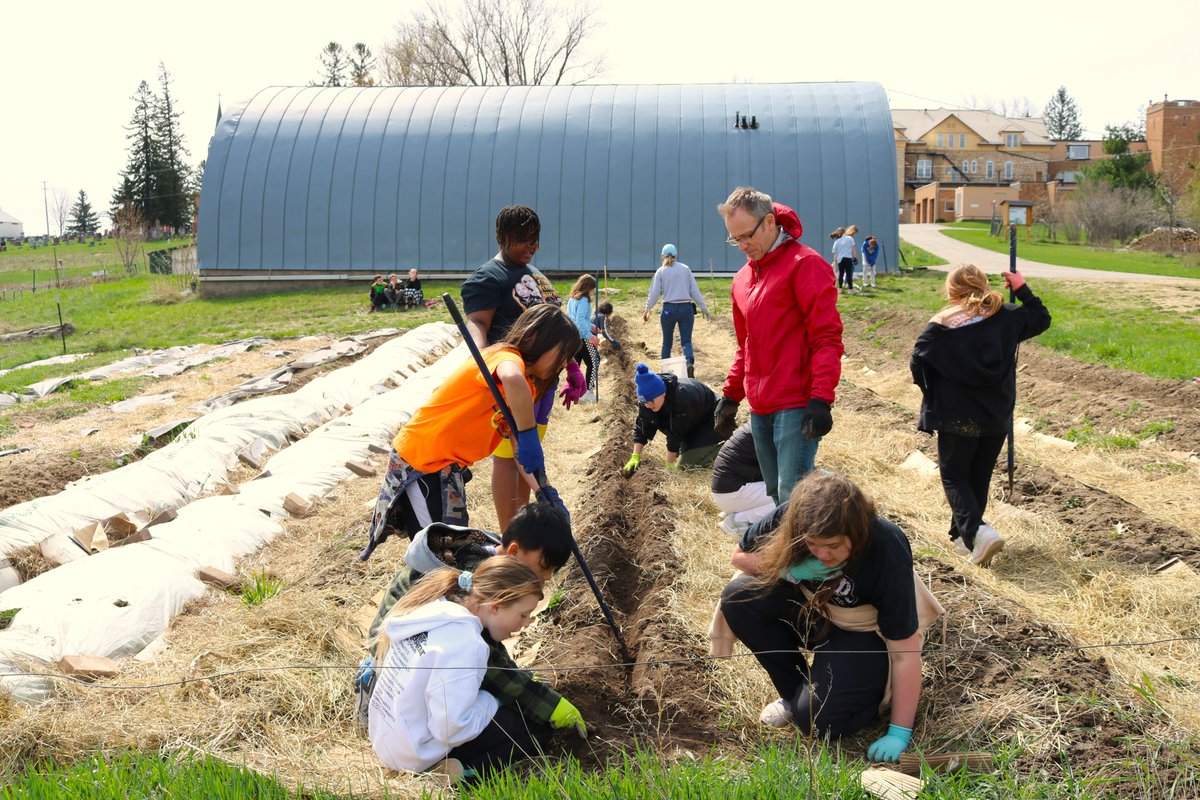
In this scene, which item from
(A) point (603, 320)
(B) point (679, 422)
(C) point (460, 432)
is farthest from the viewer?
(A) point (603, 320)

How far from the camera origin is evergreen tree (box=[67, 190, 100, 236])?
254ft

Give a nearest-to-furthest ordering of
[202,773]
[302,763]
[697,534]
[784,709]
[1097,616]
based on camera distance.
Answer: [202,773], [302,763], [784,709], [1097,616], [697,534]

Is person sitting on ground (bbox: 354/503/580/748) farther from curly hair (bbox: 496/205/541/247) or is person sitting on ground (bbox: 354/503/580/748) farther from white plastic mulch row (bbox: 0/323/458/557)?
white plastic mulch row (bbox: 0/323/458/557)

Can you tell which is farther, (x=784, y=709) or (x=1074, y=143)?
(x=1074, y=143)

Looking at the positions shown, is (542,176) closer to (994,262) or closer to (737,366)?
(994,262)

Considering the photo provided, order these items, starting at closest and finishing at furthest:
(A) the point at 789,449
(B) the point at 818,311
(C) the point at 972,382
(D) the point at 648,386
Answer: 1. (B) the point at 818,311
2. (A) the point at 789,449
3. (C) the point at 972,382
4. (D) the point at 648,386

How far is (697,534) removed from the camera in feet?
18.5

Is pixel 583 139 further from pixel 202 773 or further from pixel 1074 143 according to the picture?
pixel 1074 143

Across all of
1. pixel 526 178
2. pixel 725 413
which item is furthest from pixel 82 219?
pixel 725 413

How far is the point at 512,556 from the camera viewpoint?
3.36 meters

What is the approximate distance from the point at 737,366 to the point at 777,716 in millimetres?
1956

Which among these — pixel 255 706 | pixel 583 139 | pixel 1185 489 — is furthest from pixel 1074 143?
pixel 255 706

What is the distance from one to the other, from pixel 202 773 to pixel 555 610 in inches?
82.7

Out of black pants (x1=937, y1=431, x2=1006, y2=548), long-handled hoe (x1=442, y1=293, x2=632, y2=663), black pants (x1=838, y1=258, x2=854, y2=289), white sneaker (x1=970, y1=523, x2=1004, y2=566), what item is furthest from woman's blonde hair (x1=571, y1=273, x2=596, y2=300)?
black pants (x1=838, y1=258, x2=854, y2=289)
